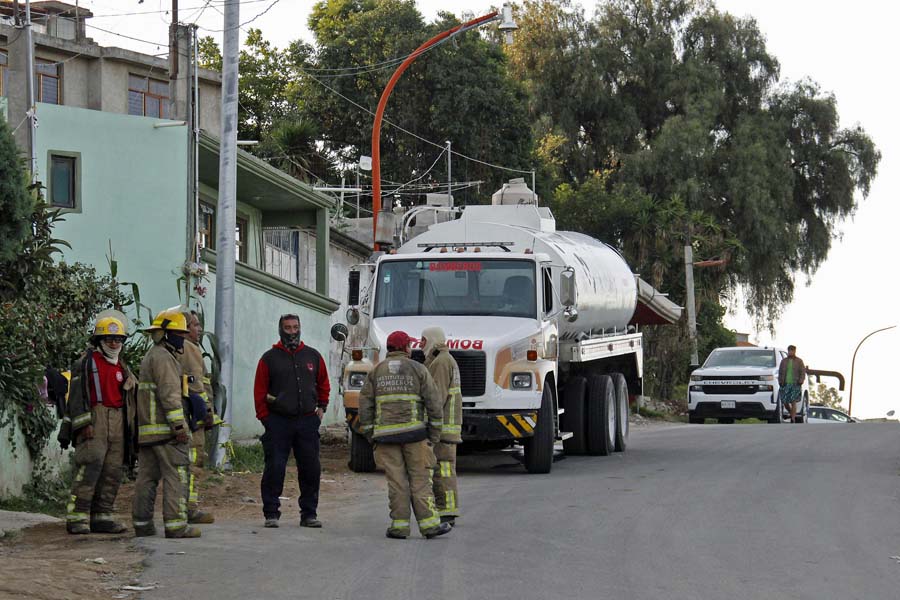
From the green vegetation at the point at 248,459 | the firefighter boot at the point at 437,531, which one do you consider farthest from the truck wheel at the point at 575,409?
the firefighter boot at the point at 437,531

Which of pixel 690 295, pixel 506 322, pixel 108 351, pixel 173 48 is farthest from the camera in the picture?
pixel 690 295

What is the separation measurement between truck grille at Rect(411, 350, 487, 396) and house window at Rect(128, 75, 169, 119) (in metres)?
27.2

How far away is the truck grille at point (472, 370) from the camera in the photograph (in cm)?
1612

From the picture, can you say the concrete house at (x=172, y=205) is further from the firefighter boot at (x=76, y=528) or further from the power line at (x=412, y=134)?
the power line at (x=412, y=134)

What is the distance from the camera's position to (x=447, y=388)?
11.9 meters

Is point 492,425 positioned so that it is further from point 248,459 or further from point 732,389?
point 732,389

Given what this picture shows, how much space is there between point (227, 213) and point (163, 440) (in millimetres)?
5760

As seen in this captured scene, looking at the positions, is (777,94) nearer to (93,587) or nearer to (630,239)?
(630,239)

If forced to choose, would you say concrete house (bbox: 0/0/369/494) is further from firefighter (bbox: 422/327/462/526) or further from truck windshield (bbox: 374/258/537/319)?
firefighter (bbox: 422/327/462/526)

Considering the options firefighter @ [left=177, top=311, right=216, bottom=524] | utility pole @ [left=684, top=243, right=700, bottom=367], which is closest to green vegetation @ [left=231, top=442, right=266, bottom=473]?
firefighter @ [left=177, top=311, right=216, bottom=524]

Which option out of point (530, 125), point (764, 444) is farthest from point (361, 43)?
point (764, 444)

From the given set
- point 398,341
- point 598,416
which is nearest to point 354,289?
point 598,416

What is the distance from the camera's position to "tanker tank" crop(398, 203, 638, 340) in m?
18.5

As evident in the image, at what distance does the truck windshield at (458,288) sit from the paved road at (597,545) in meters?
2.09
